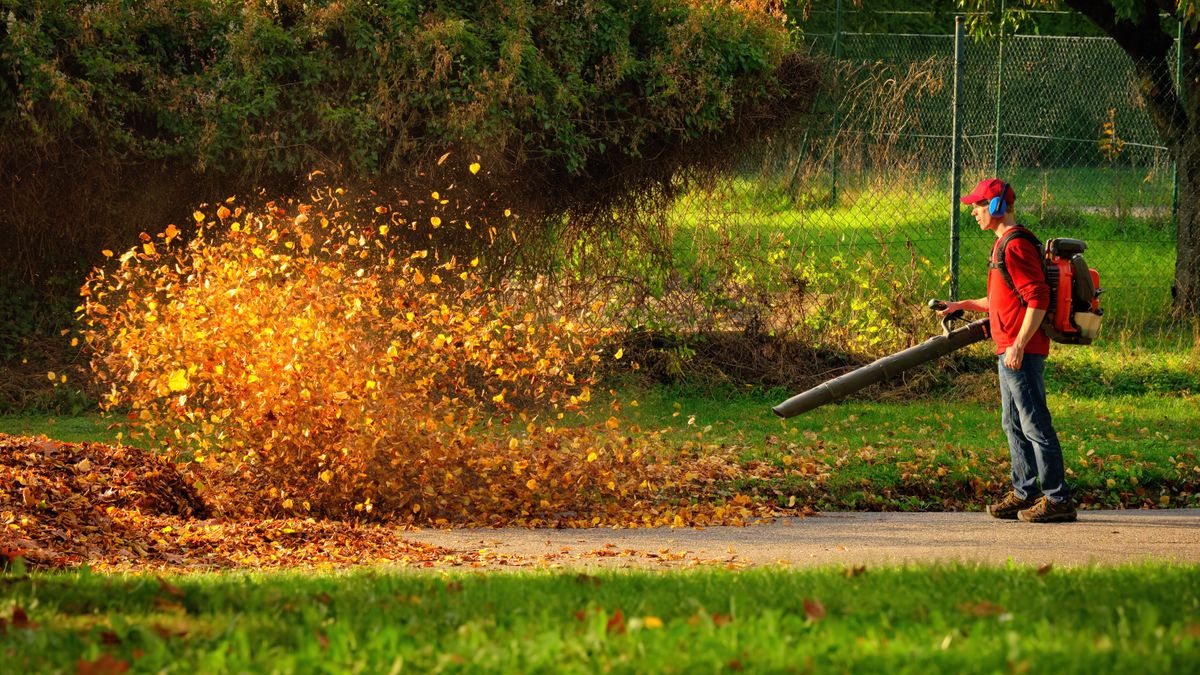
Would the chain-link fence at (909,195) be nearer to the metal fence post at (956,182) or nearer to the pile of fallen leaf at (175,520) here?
the metal fence post at (956,182)

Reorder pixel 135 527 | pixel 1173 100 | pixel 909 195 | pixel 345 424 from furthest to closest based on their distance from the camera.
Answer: pixel 1173 100, pixel 909 195, pixel 345 424, pixel 135 527

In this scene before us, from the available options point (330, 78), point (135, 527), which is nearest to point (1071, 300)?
point (135, 527)

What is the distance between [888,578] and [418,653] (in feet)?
6.22

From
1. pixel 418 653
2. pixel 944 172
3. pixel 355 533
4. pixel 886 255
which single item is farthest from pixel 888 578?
pixel 944 172

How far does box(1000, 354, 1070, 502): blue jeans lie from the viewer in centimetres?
738

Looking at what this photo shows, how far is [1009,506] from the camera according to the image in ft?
25.1

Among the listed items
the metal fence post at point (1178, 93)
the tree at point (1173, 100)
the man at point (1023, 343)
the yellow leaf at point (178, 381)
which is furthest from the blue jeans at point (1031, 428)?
the metal fence post at point (1178, 93)

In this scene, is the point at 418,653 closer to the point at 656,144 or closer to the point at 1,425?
the point at 1,425

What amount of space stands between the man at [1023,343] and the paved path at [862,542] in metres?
0.19

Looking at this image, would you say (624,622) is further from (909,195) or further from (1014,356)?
(909,195)

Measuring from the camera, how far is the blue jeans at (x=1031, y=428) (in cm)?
738

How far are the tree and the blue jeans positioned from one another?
21.1 ft

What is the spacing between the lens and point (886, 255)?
1247cm

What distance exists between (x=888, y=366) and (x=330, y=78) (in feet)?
16.7
